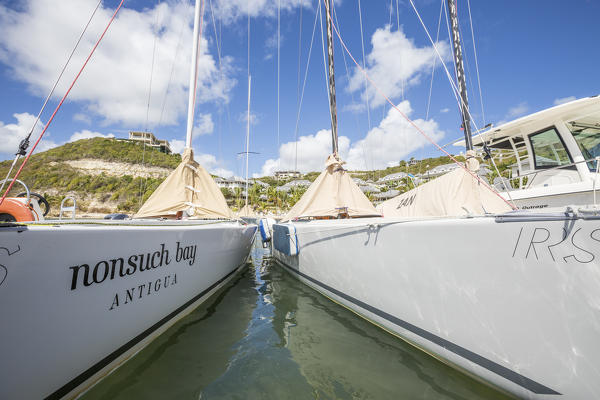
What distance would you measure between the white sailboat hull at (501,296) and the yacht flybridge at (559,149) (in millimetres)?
3004

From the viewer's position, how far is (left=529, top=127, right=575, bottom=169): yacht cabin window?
16.8 feet

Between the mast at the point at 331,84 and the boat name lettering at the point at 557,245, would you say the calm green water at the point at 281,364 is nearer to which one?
the boat name lettering at the point at 557,245

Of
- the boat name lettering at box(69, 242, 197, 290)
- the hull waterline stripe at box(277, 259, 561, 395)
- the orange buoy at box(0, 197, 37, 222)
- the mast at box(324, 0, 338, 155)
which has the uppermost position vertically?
the mast at box(324, 0, 338, 155)

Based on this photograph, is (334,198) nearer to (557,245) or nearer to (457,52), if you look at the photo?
(557,245)

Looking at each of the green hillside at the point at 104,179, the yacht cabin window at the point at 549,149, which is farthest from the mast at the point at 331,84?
the green hillside at the point at 104,179

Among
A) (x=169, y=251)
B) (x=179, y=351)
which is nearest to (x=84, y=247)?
(x=169, y=251)

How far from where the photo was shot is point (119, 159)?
50.0 metres

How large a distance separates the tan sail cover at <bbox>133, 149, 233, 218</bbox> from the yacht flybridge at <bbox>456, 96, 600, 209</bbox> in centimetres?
537

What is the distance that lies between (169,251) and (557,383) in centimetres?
331

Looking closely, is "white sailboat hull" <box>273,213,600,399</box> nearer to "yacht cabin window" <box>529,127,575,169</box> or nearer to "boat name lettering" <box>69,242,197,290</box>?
"boat name lettering" <box>69,242,197,290</box>

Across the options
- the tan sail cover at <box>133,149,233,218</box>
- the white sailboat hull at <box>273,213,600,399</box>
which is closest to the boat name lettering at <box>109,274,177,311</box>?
the tan sail cover at <box>133,149,233,218</box>

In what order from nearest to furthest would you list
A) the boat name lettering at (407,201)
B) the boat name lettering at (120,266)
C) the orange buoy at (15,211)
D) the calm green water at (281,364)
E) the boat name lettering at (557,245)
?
the boat name lettering at (557,245) → the boat name lettering at (120,266) → the calm green water at (281,364) → the orange buoy at (15,211) → the boat name lettering at (407,201)

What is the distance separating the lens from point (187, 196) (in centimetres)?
455

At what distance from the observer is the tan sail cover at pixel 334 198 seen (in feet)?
14.4
